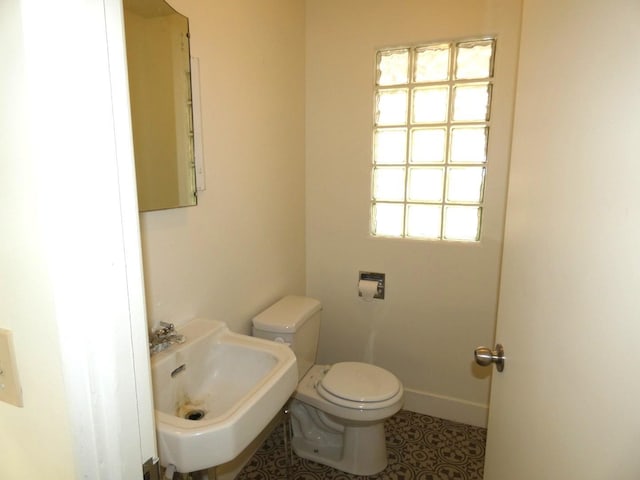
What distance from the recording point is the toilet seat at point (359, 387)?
1659 mm

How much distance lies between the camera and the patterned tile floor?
1787mm

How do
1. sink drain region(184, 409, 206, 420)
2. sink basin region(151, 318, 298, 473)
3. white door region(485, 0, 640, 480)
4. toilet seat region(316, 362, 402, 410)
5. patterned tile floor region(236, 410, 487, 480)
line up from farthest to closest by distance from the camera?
patterned tile floor region(236, 410, 487, 480), toilet seat region(316, 362, 402, 410), sink drain region(184, 409, 206, 420), sink basin region(151, 318, 298, 473), white door region(485, 0, 640, 480)

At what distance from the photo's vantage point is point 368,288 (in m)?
2.17

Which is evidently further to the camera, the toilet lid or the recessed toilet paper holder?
the recessed toilet paper holder

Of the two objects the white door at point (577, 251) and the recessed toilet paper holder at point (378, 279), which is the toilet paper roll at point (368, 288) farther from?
the white door at point (577, 251)

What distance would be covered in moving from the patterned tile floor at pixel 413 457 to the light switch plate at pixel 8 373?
4.85ft

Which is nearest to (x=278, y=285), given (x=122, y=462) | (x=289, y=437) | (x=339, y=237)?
(x=339, y=237)

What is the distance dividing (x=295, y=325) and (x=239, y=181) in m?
0.71

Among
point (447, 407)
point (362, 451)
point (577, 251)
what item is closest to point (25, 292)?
point (577, 251)

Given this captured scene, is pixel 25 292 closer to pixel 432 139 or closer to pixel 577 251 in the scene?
pixel 577 251

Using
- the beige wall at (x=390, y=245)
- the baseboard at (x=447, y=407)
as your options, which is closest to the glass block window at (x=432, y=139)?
the beige wall at (x=390, y=245)

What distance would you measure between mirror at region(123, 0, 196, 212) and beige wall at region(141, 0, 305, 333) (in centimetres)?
8

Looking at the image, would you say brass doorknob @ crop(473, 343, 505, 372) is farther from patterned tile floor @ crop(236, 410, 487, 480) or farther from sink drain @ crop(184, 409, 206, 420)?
patterned tile floor @ crop(236, 410, 487, 480)

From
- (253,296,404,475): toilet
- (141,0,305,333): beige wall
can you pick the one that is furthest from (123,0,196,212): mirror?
(253,296,404,475): toilet
